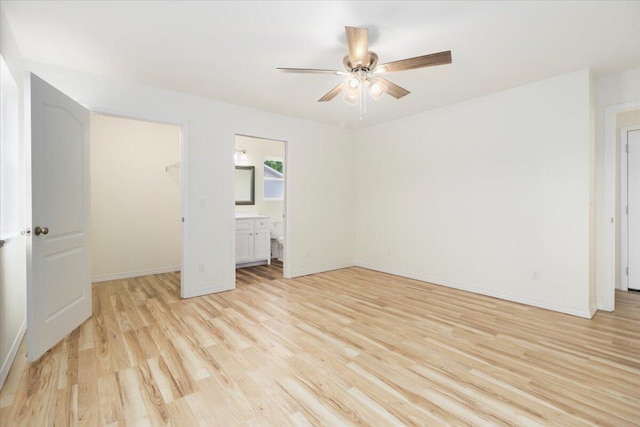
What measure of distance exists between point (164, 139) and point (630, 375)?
585cm

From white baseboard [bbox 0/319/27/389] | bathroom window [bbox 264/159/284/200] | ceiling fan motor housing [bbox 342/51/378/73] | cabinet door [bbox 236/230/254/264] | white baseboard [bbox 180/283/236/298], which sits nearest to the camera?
white baseboard [bbox 0/319/27/389]

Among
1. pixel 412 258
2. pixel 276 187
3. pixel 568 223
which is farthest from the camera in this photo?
pixel 276 187

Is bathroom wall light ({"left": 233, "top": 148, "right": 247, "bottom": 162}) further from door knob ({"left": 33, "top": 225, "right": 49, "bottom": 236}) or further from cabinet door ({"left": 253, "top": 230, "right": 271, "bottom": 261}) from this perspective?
door knob ({"left": 33, "top": 225, "right": 49, "bottom": 236})

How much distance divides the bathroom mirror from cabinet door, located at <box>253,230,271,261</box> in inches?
Answer: 32.1

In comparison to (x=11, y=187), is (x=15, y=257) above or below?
below

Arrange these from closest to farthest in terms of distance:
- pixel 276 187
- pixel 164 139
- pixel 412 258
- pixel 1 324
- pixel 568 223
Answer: pixel 1 324 → pixel 568 223 → pixel 412 258 → pixel 164 139 → pixel 276 187

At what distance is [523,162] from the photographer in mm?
3328

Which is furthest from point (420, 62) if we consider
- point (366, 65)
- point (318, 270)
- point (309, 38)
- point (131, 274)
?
point (131, 274)

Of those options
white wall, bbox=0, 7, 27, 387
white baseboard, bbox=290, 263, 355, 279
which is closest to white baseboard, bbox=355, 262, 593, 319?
white baseboard, bbox=290, 263, 355, 279

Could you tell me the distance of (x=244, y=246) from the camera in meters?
5.12

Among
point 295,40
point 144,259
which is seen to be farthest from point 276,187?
point 295,40

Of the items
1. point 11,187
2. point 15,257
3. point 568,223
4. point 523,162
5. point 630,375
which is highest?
point 523,162

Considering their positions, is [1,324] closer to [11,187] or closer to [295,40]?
[11,187]

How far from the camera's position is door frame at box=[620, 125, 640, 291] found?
3760 millimetres
